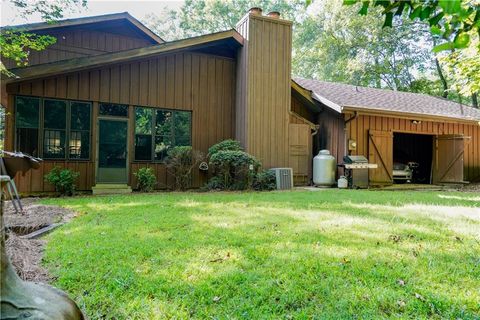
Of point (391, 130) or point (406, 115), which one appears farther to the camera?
point (391, 130)

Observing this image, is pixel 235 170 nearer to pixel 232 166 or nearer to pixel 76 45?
pixel 232 166

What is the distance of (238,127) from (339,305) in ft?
28.7

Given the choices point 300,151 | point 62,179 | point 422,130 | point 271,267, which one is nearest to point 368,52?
point 422,130

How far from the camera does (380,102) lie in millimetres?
12766

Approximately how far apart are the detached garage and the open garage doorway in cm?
7

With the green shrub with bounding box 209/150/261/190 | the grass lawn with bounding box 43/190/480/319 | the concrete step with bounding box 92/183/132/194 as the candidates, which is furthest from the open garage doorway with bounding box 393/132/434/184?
the concrete step with bounding box 92/183/132/194

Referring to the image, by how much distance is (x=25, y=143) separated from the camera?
822 centimetres

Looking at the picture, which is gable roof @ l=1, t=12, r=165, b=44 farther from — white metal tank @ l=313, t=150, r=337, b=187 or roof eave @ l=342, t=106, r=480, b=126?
roof eave @ l=342, t=106, r=480, b=126

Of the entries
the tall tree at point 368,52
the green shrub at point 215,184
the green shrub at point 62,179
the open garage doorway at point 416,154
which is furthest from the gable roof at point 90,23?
the tall tree at point 368,52

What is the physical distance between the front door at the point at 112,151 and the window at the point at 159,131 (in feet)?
1.28

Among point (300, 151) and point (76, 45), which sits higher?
point (76, 45)

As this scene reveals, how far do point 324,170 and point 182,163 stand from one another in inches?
185

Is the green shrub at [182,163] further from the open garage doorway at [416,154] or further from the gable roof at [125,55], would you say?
the open garage doorway at [416,154]

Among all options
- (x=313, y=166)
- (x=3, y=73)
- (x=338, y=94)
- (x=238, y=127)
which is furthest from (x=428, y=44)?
(x=3, y=73)
